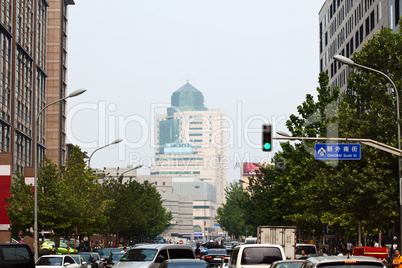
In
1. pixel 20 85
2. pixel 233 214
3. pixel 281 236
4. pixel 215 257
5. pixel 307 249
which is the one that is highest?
pixel 20 85

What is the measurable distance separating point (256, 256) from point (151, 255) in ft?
13.0

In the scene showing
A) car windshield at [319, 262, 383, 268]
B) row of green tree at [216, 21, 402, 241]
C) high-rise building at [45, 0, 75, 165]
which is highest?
high-rise building at [45, 0, 75, 165]

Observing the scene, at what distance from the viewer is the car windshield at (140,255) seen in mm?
23875

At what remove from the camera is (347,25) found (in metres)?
82.1

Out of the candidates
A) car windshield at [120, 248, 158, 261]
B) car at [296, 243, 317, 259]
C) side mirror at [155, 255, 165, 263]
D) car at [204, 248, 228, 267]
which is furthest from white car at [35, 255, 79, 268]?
car at [204, 248, 228, 267]

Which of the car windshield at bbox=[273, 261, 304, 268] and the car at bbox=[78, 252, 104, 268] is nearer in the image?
the car windshield at bbox=[273, 261, 304, 268]

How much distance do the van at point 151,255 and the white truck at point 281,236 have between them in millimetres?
15901

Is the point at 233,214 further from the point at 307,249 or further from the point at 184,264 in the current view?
the point at 184,264

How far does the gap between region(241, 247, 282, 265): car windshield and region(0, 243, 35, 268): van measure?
→ 273 inches

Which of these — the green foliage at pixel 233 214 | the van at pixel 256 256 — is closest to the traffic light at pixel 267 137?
the van at pixel 256 256

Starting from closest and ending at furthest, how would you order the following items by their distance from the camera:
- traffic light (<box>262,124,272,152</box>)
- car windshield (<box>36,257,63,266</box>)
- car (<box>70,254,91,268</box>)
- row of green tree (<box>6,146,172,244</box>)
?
traffic light (<box>262,124,272,152</box>) → car windshield (<box>36,257,63,266</box>) → car (<box>70,254,91,268</box>) → row of green tree (<box>6,146,172,244</box>)

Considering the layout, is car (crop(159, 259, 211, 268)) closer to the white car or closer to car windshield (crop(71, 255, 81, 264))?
the white car

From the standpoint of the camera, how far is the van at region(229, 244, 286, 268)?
2197 centimetres

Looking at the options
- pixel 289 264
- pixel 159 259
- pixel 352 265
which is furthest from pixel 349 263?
pixel 159 259
